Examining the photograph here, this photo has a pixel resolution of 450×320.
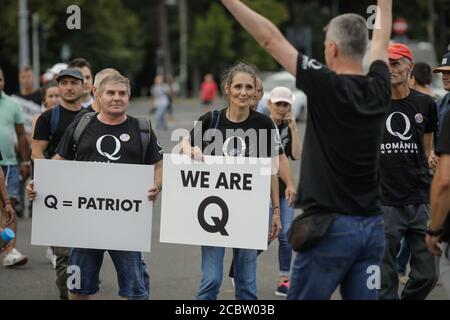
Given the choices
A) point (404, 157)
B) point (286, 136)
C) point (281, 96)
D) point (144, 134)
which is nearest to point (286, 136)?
point (286, 136)

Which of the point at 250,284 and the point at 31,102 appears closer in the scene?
the point at 250,284

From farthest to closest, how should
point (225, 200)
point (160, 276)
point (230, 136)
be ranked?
point (160, 276), point (230, 136), point (225, 200)

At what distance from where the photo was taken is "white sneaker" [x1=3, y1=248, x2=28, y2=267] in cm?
1017

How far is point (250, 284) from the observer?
22.2 ft

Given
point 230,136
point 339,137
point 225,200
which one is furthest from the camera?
point 230,136

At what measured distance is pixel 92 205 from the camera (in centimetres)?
683

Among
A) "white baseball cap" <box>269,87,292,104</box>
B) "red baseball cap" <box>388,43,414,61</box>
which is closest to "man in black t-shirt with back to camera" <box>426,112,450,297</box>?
"red baseball cap" <box>388,43,414,61</box>

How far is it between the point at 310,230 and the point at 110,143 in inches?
93.0

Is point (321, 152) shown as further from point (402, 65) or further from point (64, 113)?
point (64, 113)

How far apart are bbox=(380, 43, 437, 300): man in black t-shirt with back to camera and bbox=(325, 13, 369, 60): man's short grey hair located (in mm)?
2174

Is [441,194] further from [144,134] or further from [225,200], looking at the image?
[144,134]

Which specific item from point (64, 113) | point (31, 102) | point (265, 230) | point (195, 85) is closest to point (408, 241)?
point (265, 230)

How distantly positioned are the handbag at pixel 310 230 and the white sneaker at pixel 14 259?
5948 millimetres

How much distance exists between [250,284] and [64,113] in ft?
8.97
